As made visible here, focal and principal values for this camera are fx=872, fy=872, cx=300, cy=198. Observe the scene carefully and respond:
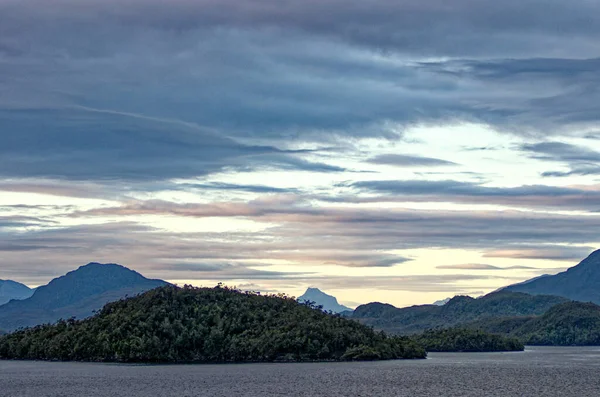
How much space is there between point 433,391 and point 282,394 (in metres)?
34.1

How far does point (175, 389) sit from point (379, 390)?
45.2 metres

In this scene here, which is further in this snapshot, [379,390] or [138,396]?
[379,390]

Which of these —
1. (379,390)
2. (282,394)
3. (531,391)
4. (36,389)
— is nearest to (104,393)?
(36,389)

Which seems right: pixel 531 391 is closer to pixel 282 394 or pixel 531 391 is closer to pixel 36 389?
pixel 282 394

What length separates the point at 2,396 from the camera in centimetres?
17888

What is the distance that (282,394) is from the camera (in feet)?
598

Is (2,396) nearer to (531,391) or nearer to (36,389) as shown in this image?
(36,389)

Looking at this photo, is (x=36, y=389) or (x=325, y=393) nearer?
(x=325, y=393)

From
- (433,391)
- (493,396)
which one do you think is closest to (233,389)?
(433,391)

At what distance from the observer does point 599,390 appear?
193375 mm

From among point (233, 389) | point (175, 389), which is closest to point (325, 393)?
point (233, 389)

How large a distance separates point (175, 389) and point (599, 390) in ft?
309

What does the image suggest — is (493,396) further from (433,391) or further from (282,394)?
(282,394)

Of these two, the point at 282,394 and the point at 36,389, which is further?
the point at 36,389
